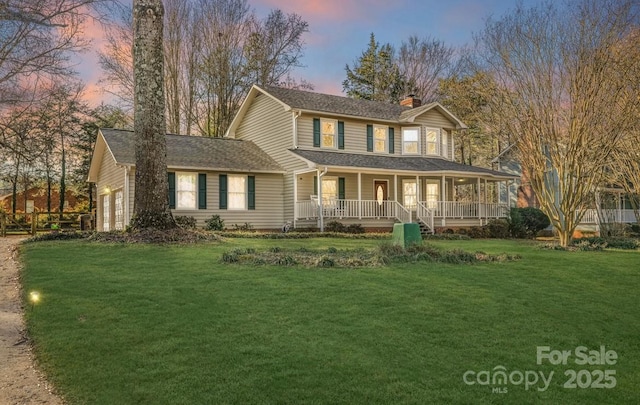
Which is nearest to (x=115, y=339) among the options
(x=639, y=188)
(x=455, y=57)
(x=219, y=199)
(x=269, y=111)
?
(x=219, y=199)

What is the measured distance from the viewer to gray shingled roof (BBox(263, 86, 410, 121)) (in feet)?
76.6

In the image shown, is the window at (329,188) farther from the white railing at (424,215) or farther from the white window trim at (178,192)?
the white window trim at (178,192)

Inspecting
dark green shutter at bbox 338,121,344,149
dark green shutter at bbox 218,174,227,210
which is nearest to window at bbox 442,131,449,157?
dark green shutter at bbox 338,121,344,149

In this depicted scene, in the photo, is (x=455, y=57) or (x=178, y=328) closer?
(x=178, y=328)

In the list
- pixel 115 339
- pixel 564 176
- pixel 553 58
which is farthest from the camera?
pixel 564 176

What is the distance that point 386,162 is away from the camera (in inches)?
930

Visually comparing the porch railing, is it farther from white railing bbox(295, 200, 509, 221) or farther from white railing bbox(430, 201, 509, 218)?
white railing bbox(430, 201, 509, 218)

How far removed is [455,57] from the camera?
38.2 metres

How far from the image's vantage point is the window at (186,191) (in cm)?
2021

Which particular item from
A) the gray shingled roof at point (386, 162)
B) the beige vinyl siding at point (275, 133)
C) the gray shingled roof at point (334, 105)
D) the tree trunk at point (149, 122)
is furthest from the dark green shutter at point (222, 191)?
the tree trunk at point (149, 122)

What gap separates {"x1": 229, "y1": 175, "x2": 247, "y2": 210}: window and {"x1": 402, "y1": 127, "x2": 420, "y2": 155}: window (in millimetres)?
9280

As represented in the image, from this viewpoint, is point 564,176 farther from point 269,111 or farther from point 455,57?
point 455,57

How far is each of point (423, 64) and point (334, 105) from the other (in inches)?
719

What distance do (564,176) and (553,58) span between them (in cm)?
352
